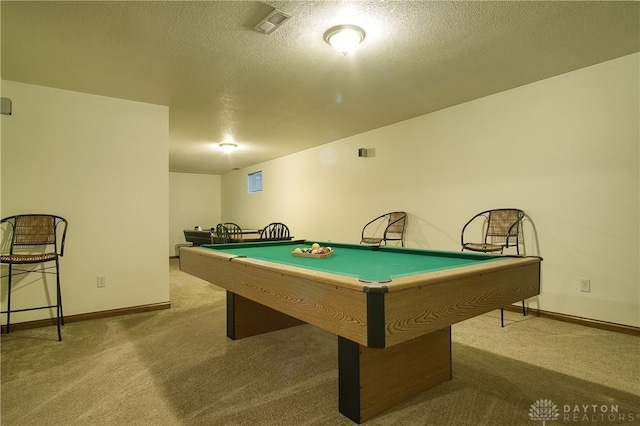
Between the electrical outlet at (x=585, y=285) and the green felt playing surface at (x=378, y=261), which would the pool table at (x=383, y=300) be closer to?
the green felt playing surface at (x=378, y=261)

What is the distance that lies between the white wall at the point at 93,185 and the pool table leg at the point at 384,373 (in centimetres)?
277

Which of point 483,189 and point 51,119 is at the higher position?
point 51,119

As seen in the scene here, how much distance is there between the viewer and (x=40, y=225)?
3002 mm

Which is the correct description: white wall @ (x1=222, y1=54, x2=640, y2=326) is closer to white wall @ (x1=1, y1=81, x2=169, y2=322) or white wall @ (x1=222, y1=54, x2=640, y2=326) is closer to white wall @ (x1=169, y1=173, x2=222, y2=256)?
white wall @ (x1=1, y1=81, x2=169, y2=322)

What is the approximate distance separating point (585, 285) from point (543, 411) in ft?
5.94

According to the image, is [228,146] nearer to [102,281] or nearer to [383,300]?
[102,281]

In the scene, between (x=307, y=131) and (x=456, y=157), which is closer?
(x=456, y=157)

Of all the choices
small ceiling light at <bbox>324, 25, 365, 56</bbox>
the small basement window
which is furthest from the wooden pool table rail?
the small basement window

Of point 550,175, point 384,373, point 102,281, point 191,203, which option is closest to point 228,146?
point 102,281

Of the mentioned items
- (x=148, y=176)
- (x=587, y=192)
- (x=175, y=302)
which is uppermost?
(x=148, y=176)

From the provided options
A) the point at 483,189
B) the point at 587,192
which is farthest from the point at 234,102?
the point at 587,192

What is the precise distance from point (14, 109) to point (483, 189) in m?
4.63

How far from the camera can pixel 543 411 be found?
159cm

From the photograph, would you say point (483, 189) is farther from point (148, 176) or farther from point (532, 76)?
point (148, 176)
